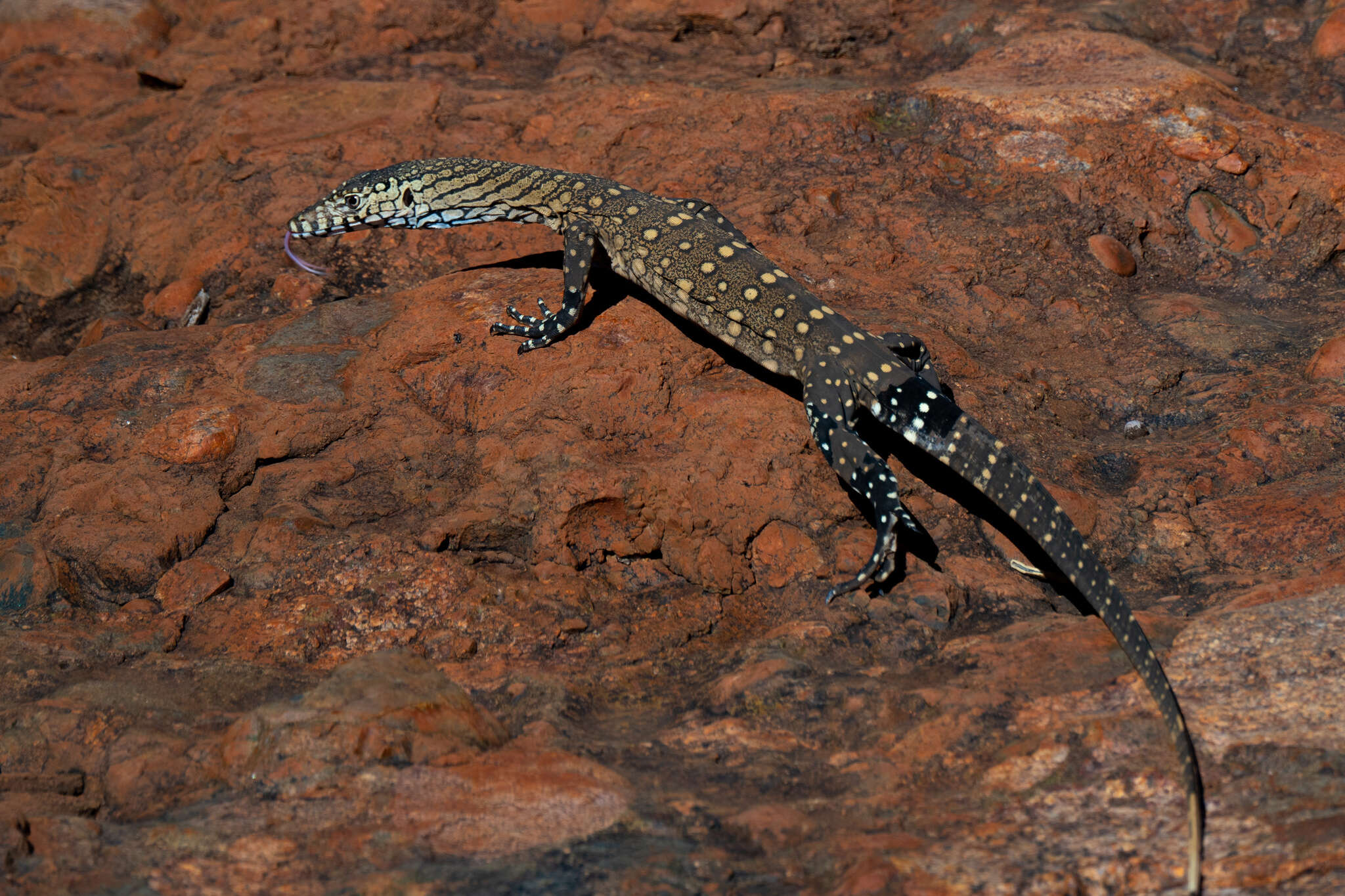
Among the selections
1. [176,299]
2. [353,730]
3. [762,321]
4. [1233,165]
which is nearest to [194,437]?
[176,299]

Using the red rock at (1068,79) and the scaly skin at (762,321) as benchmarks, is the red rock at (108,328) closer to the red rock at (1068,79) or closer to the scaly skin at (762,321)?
the scaly skin at (762,321)

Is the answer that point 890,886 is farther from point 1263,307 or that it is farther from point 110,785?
point 1263,307

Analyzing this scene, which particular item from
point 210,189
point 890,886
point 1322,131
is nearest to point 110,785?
point 890,886

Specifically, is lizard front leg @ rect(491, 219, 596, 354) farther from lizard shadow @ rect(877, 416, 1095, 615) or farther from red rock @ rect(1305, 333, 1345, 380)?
red rock @ rect(1305, 333, 1345, 380)

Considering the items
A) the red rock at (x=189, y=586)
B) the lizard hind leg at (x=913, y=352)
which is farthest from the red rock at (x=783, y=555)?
the red rock at (x=189, y=586)

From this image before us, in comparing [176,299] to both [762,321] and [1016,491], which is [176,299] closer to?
[762,321]
